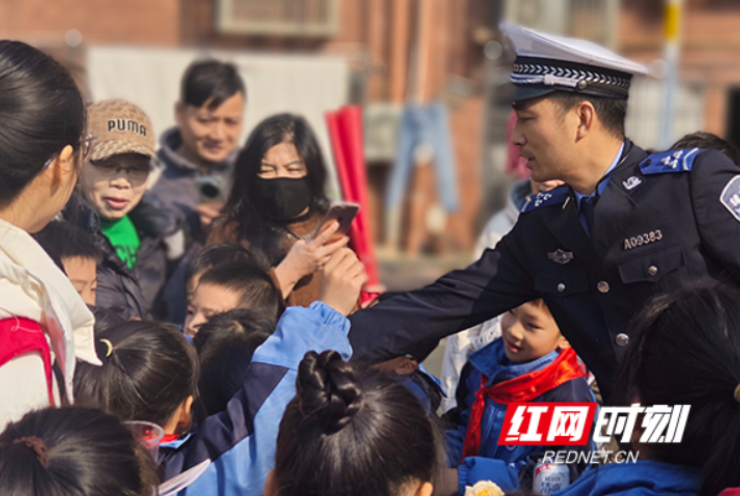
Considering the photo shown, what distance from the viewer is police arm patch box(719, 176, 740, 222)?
5.86ft

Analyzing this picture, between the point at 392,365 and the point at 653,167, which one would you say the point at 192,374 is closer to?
the point at 392,365

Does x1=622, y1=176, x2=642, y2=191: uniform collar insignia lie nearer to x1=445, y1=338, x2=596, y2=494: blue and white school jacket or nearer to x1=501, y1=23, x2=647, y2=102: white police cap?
x1=501, y1=23, x2=647, y2=102: white police cap

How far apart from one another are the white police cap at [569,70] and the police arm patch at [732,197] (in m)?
0.34

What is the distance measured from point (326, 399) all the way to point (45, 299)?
502 millimetres

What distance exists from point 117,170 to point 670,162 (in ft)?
5.36

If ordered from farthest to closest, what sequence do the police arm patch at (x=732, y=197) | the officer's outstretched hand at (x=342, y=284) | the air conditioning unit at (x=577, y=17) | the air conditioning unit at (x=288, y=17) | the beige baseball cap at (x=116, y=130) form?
the air conditioning unit at (x=577, y=17)
the air conditioning unit at (x=288, y=17)
the beige baseball cap at (x=116, y=130)
the officer's outstretched hand at (x=342, y=284)
the police arm patch at (x=732, y=197)

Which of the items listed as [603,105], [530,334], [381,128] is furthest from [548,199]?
[381,128]

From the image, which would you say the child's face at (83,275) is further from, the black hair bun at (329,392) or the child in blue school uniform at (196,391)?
the black hair bun at (329,392)

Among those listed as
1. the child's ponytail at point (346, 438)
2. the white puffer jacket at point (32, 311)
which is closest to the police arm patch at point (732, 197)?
the child's ponytail at point (346, 438)

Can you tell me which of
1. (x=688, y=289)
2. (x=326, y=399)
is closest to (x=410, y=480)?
(x=326, y=399)

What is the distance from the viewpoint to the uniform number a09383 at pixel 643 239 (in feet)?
6.17

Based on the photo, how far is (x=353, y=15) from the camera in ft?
37.5

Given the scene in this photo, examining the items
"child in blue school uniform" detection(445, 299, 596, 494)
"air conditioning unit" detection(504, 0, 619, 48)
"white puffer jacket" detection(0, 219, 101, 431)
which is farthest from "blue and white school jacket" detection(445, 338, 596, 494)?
"air conditioning unit" detection(504, 0, 619, 48)

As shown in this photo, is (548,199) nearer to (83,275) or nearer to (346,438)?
(346,438)
